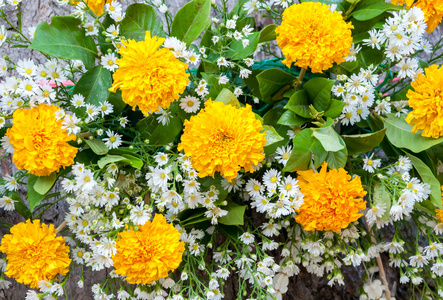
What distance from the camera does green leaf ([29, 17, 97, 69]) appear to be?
75 cm

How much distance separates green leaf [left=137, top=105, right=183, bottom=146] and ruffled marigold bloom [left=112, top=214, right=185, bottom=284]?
0.63ft

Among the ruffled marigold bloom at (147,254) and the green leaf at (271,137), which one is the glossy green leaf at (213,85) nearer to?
the green leaf at (271,137)

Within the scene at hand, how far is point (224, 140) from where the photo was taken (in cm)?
68

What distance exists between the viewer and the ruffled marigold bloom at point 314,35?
0.72m

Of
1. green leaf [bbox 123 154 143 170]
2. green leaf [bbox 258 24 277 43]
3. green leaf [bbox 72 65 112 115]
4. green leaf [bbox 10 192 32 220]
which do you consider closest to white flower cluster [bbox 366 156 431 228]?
green leaf [bbox 258 24 277 43]

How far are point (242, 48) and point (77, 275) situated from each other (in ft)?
2.38

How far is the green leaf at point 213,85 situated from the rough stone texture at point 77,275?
327 millimetres

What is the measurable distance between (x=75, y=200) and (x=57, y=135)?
0.46ft

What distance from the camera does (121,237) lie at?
2.43 ft

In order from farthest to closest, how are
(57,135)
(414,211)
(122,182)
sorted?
(414,211), (122,182), (57,135)

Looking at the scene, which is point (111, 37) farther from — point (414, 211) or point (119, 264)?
point (414, 211)

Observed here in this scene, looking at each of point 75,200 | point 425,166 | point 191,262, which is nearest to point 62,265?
point 75,200

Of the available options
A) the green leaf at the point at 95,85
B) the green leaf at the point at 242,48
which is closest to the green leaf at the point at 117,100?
the green leaf at the point at 95,85

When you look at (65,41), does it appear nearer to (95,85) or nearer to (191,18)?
(95,85)
